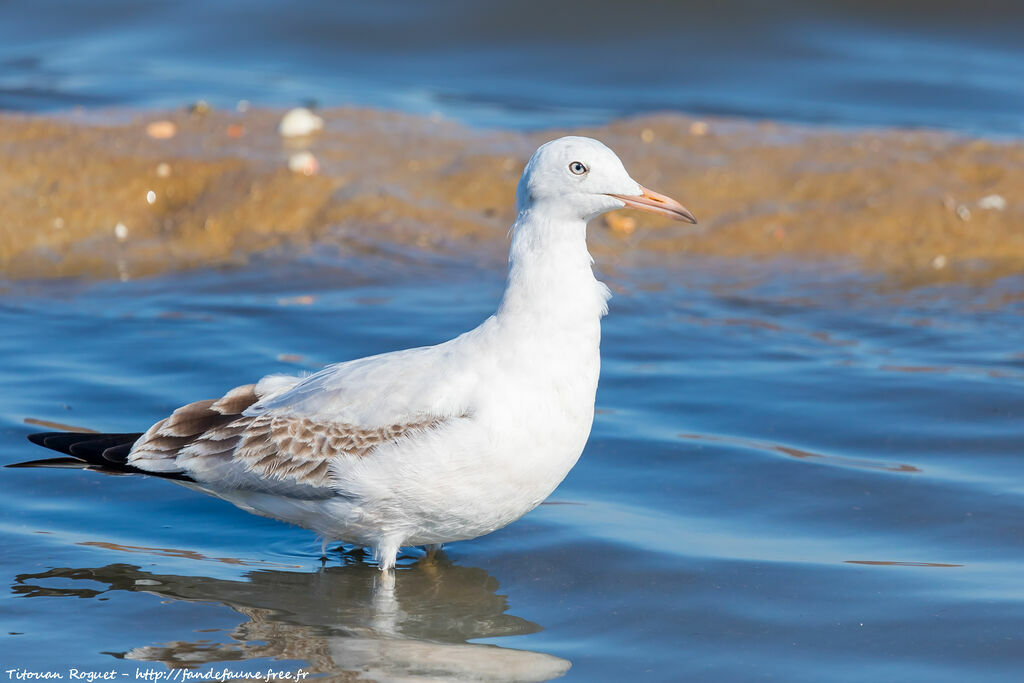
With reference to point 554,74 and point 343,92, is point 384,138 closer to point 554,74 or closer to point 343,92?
point 343,92

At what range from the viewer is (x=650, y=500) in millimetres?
7004

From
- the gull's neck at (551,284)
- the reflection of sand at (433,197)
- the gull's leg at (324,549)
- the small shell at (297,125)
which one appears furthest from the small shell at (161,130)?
the gull's neck at (551,284)

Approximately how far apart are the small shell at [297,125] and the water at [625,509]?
226 centimetres

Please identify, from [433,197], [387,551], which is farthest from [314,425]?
[433,197]

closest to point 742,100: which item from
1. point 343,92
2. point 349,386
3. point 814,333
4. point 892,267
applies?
point 343,92

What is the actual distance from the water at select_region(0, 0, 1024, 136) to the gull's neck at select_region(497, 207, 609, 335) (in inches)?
337

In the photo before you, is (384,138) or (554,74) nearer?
(384,138)

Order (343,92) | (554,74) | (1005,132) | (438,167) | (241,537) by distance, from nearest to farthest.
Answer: (241,537), (438,167), (1005,132), (343,92), (554,74)

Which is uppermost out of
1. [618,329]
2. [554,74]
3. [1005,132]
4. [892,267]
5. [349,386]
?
[554,74]

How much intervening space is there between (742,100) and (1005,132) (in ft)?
9.68

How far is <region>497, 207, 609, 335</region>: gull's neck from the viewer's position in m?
6.00

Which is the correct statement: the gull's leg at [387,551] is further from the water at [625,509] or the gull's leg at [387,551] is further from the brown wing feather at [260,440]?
the brown wing feather at [260,440]

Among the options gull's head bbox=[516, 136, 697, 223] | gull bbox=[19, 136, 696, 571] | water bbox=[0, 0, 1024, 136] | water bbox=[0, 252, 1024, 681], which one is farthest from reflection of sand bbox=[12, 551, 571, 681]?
water bbox=[0, 0, 1024, 136]

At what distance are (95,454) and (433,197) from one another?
547cm
